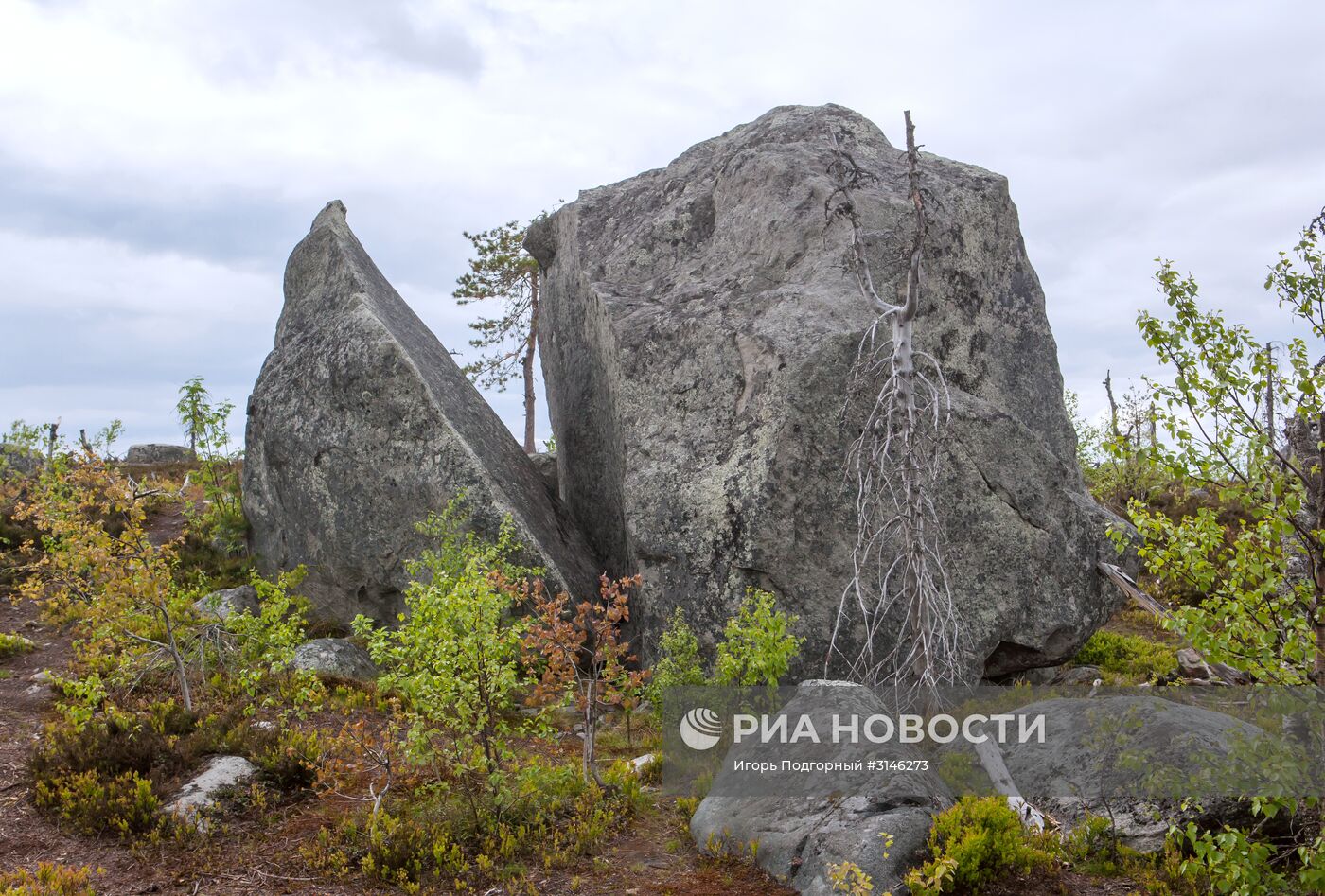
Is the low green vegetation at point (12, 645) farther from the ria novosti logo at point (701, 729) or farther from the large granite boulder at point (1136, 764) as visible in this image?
the large granite boulder at point (1136, 764)

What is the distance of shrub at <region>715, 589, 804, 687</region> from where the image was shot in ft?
33.7

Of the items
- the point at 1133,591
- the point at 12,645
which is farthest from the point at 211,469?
the point at 1133,591

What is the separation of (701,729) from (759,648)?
54.3 inches

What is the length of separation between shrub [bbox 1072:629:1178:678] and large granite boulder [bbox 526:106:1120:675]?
917 mm

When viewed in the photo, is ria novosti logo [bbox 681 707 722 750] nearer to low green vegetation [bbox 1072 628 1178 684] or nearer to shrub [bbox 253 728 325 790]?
shrub [bbox 253 728 325 790]

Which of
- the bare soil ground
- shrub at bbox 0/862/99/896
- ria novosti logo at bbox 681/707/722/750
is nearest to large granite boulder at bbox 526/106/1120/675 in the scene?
ria novosti logo at bbox 681/707/722/750

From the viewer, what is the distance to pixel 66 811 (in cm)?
884

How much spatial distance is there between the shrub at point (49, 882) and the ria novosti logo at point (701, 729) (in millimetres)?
5698

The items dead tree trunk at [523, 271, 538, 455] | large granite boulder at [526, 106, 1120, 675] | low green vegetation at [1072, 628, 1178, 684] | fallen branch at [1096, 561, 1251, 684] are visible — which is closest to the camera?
fallen branch at [1096, 561, 1251, 684]

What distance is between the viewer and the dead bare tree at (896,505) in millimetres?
9906

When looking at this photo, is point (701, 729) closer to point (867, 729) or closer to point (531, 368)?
point (867, 729)

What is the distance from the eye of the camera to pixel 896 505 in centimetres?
980

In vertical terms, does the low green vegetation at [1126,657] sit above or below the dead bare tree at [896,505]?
below

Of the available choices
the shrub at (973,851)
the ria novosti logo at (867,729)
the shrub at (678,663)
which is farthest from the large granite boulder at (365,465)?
the shrub at (973,851)
